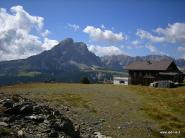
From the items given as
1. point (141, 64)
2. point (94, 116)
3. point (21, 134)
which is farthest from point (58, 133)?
point (141, 64)

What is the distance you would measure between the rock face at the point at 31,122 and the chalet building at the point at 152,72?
78.4 meters

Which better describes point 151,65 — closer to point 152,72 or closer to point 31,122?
point 152,72

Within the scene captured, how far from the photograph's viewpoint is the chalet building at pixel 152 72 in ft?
330

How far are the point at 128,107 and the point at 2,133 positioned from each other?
26982 millimetres

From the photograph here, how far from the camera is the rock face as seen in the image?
21.7m

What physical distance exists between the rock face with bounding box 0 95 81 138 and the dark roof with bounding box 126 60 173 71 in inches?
3185

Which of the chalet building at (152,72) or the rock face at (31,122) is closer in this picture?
Answer: the rock face at (31,122)

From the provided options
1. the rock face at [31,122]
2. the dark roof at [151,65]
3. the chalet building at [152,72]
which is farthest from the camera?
the dark roof at [151,65]

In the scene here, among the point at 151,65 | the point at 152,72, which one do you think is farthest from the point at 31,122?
the point at 151,65

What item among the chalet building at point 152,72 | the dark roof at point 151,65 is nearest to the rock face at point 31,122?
the chalet building at point 152,72

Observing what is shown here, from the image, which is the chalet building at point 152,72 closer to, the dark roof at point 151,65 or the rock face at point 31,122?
the dark roof at point 151,65

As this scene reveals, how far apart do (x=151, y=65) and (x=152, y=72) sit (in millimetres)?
3751

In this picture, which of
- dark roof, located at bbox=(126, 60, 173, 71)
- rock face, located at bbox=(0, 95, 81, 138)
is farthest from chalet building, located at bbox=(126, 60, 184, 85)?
rock face, located at bbox=(0, 95, 81, 138)

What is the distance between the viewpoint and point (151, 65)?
352ft
